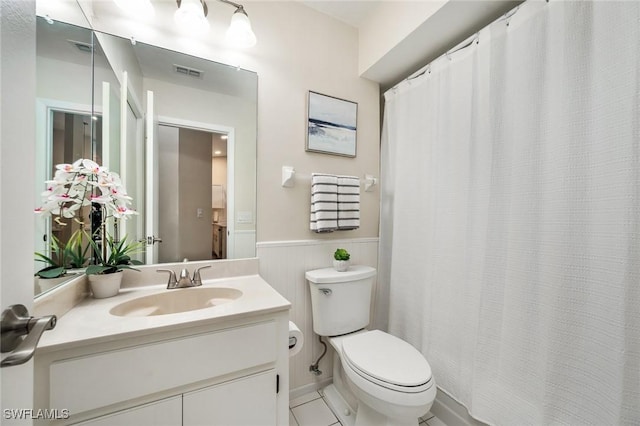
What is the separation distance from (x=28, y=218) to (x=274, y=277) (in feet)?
A: 3.71

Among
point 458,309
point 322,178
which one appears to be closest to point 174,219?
point 322,178

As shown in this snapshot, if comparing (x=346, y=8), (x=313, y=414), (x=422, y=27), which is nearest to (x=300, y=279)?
(x=313, y=414)

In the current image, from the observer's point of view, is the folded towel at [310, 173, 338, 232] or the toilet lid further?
the folded towel at [310, 173, 338, 232]

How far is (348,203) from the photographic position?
1.63 metres

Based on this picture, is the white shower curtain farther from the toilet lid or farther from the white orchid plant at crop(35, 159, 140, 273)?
the white orchid plant at crop(35, 159, 140, 273)

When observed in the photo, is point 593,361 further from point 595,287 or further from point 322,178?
point 322,178

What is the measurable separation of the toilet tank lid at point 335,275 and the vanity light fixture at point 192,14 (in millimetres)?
1418

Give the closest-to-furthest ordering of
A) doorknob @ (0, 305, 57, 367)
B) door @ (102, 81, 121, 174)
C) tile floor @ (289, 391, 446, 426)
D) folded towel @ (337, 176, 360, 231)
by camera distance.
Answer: doorknob @ (0, 305, 57, 367) < door @ (102, 81, 121, 174) < tile floor @ (289, 391, 446, 426) < folded towel @ (337, 176, 360, 231)

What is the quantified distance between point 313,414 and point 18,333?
58.7 inches

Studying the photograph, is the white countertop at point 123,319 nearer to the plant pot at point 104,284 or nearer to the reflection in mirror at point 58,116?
the plant pot at point 104,284

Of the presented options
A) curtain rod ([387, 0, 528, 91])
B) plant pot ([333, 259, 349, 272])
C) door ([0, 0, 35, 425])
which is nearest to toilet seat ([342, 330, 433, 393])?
plant pot ([333, 259, 349, 272])

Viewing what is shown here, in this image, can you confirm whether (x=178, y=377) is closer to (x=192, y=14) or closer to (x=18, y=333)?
(x=18, y=333)

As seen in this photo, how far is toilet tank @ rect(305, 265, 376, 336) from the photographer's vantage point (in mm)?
1464

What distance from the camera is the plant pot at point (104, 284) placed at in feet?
3.30
